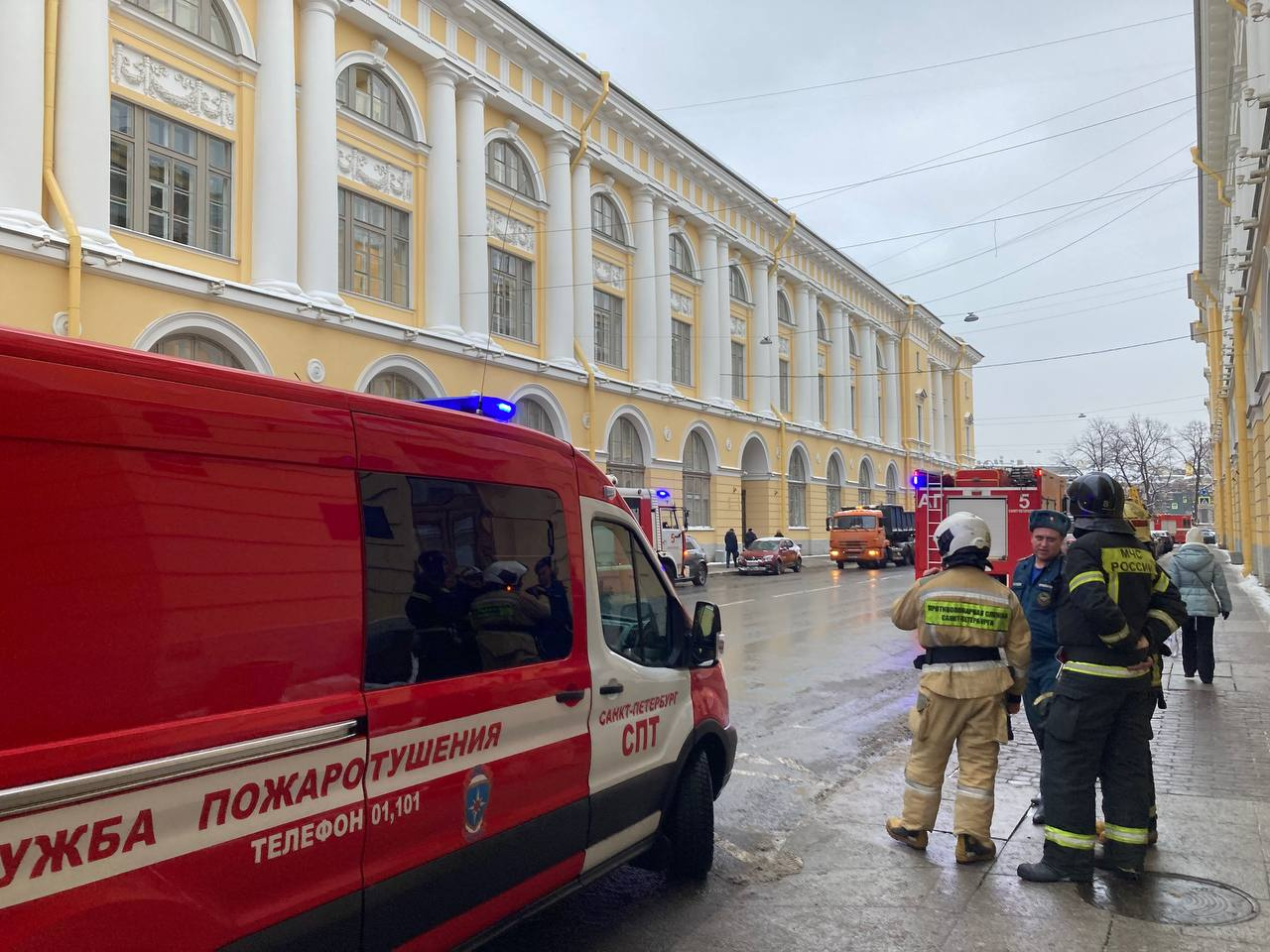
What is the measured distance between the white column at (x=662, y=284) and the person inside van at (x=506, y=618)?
98.8 feet

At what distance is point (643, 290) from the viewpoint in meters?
32.4

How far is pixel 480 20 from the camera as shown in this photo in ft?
82.5

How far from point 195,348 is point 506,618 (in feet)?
57.1

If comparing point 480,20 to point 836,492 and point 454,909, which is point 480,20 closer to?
point 454,909

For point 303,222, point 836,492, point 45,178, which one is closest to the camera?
point 45,178

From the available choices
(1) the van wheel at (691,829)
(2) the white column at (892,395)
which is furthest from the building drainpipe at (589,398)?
(2) the white column at (892,395)

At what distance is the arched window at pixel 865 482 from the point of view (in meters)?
52.0

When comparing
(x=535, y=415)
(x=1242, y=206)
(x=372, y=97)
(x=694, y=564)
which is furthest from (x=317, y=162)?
(x=1242, y=206)

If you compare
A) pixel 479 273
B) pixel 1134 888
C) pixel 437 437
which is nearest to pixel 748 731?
pixel 1134 888

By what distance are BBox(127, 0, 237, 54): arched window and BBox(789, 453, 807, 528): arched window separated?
2972 cm

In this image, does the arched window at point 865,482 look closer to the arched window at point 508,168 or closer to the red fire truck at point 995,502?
the arched window at point 508,168

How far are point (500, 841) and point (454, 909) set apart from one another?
0.26 metres

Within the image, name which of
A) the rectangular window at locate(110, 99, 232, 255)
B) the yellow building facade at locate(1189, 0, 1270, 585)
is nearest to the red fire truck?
the yellow building facade at locate(1189, 0, 1270, 585)

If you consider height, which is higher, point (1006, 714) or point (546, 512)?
point (546, 512)
